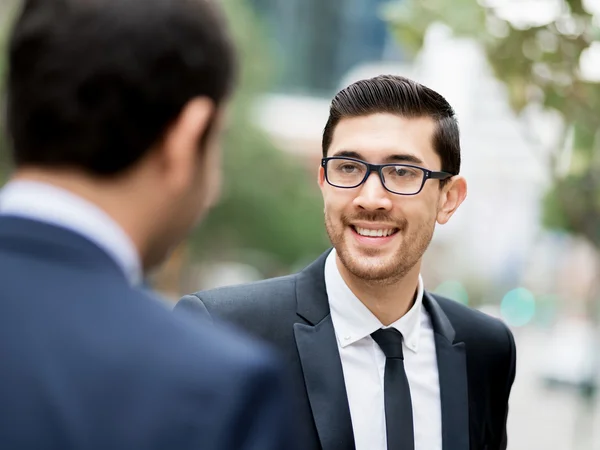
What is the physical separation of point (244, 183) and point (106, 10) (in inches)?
1040

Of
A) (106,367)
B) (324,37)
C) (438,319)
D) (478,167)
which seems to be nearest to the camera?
(106,367)

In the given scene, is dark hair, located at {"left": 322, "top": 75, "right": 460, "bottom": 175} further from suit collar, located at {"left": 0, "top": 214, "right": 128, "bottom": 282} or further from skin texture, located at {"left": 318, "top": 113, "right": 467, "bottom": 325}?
suit collar, located at {"left": 0, "top": 214, "right": 128, "bottom": 282}

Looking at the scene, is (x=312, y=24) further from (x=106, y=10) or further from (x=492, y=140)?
(x=106, y=10)

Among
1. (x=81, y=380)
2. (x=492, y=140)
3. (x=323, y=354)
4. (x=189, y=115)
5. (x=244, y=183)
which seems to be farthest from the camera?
(x=492, y=140)

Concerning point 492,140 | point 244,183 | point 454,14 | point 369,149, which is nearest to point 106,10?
point 369,149

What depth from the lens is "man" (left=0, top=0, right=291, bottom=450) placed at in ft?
3.98

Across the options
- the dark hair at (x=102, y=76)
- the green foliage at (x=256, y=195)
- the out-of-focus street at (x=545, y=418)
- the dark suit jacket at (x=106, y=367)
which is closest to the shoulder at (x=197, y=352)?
the dark suit jacket at (x=106, y=367)

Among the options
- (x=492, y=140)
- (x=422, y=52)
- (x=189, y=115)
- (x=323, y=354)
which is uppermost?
(x=492, y=140)

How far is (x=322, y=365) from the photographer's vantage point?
112 inches

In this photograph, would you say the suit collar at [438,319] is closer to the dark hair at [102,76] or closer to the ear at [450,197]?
the ear at [450,197]

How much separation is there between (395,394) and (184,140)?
171 cm

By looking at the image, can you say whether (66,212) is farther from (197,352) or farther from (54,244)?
(197,352)

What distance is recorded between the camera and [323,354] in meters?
2.86

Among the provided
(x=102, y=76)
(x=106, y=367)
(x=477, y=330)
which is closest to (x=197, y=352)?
(x=106, y=367)
